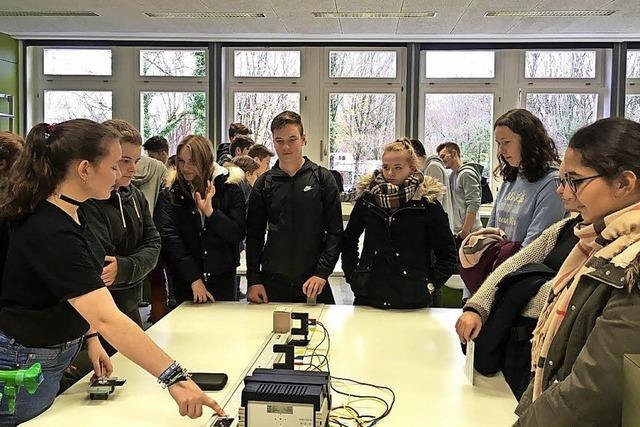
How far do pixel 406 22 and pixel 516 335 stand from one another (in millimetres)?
5690

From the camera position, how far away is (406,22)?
697cm

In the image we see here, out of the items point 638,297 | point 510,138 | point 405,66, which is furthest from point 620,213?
point 405,66

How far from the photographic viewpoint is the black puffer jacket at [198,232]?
2.84 meters

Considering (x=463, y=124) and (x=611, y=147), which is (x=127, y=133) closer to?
(x=611, y=147)

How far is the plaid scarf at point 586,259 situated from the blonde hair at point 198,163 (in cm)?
174

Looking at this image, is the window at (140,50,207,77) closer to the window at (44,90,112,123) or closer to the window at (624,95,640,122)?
the window at (44,90,112,123)

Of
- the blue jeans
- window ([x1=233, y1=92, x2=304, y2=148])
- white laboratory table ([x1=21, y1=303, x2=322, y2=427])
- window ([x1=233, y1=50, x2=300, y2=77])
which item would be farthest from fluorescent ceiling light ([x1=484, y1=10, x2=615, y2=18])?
the blue jeans

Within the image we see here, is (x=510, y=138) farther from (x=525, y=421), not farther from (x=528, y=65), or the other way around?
(x=528, y=65)

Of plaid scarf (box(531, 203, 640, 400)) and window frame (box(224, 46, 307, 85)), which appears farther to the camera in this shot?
window frame (box(224, 46, 307, 85))

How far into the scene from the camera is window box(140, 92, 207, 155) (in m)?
8.57

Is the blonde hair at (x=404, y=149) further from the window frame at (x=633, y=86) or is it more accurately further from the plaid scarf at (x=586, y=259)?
the window frame at (x=633, y=86)

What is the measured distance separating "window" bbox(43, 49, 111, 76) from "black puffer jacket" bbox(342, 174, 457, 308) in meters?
6.98

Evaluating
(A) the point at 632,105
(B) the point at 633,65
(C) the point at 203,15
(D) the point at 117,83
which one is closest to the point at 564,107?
(A) the point at 632,105

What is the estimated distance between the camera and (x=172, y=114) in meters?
8.62
